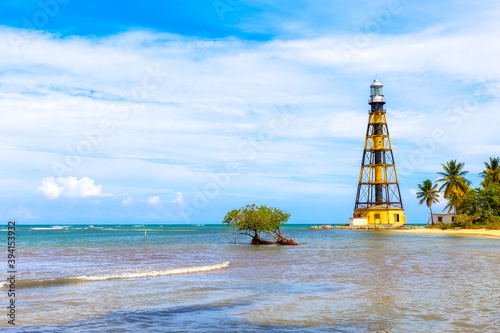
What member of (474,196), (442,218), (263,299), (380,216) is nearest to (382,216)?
(380,216)

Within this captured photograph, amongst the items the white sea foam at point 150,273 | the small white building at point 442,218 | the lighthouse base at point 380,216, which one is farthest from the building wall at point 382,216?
the white sea foam at point 150,273

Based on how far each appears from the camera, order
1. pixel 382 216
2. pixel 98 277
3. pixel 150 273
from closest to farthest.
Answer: pixel 98 277
pixel 150 273
pixel 382 216

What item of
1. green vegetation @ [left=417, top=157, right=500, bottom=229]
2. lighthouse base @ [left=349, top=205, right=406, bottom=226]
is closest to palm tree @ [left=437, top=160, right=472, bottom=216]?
green vegetation @ [left=417, top=157, right=500, bottom=229]

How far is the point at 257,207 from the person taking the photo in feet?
134

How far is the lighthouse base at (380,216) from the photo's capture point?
101m

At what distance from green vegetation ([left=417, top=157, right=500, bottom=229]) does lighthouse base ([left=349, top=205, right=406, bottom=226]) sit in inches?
744

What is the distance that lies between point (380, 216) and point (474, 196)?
3366 cm

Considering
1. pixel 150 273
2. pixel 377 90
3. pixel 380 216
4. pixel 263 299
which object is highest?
pixel 377 90

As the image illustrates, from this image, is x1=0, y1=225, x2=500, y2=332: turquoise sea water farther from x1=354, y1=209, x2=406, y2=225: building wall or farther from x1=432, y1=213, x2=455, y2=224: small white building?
x1=354, y1=209, x2=406, y2=225: building wall

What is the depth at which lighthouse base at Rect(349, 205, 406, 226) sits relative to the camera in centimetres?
10131

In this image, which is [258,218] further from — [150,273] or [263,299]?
[263,299]

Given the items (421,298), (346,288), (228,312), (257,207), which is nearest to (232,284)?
(346,288)

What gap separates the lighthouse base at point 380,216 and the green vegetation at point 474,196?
18.9 m

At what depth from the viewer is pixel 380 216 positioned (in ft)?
335
